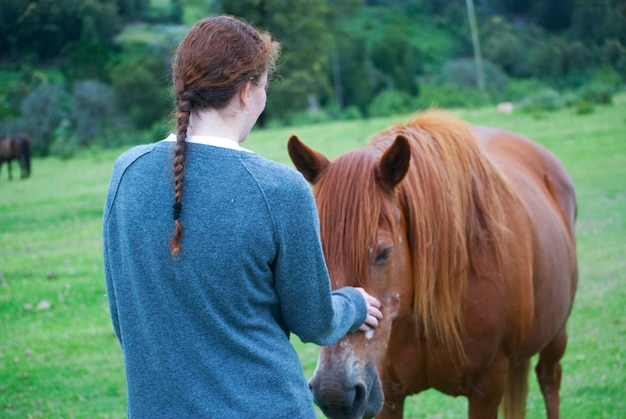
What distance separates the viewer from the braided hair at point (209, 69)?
5.14ft

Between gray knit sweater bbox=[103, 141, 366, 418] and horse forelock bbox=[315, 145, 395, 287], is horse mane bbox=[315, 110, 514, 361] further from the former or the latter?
gray knit sweater bbox=[103, 141, 366, 418]

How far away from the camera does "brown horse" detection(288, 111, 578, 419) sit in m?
2.40

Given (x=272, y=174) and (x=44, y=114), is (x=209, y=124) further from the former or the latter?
(x=44, y=114)

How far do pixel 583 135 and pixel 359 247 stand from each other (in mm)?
14935

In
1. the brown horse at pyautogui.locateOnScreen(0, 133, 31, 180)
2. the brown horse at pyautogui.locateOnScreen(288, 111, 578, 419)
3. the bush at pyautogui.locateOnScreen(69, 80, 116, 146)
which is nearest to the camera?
the brown horse at pyautogui.locateOnScreen(288, 111, 578, 419)

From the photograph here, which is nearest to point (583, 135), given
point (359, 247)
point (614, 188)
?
point (614, 188)

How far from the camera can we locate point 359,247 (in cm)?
239

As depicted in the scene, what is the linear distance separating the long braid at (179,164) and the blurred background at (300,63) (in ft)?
1.42

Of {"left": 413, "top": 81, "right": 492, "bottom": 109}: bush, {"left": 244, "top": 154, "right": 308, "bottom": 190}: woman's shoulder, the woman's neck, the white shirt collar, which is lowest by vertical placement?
{"left": 413, "top": 81, "right": 492, "bottom": 109}: bush

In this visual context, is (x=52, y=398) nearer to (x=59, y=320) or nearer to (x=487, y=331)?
(x=59, y=320)

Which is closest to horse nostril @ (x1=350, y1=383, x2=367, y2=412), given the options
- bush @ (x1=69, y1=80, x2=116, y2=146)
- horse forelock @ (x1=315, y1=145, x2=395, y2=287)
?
horse forelock @ (x1=315, y1=145, x2=395, y2=287)

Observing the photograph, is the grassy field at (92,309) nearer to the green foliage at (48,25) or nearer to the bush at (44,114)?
the green foliage at (48,25)

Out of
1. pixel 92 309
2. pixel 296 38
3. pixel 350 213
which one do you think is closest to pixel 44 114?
pixel 296 38

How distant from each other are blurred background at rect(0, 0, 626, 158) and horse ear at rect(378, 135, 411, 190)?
616 mm
